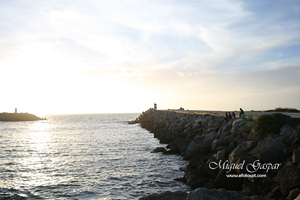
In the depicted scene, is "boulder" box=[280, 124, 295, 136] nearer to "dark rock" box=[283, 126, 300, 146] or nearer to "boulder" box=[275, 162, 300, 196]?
"dark rock" box=[283, 126, 300, 146]

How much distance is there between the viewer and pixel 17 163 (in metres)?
20.6

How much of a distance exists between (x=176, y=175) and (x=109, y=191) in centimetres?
467

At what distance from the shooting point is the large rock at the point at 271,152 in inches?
418

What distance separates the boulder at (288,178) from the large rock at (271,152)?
1.43 metres

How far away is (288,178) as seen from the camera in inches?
339

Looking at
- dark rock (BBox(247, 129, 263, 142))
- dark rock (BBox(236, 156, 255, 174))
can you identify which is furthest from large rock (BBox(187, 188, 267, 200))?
dark rock (BBox(247, 129, 263, 142))

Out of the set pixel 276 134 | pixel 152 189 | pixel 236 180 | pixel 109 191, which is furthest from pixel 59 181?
pixel 276 134

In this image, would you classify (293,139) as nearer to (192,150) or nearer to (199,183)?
(199,183)

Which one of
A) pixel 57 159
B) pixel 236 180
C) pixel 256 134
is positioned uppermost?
pixel 256 134

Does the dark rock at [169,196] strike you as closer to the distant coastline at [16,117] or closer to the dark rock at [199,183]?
the dark rock at [199,183]

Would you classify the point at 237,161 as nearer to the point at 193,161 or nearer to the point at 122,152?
the point at 193,161

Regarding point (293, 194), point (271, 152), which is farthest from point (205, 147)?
point (293, 194)

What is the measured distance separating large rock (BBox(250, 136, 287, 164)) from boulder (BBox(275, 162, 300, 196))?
1429 millimetres

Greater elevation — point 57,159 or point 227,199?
point 227,199
